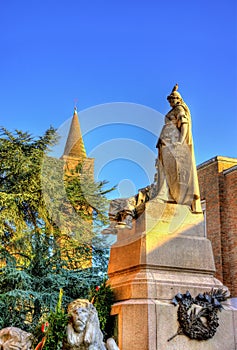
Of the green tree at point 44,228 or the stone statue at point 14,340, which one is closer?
the stone statue at point 14,340

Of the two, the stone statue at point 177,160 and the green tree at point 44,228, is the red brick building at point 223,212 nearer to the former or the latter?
the green tree at point 44,228

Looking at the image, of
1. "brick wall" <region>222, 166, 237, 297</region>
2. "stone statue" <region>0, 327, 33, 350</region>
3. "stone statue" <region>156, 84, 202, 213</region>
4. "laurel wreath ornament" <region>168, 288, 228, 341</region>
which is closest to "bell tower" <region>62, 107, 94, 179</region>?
"brick wall" <region>222, 166, 237, 297</region>

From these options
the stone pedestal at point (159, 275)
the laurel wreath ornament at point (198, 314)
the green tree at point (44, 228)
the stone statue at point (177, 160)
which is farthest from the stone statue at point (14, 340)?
the green tree at point (44, 228)

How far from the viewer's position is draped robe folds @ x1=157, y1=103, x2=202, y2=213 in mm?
9648

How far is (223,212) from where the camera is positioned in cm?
1995

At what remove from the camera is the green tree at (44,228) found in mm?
18062

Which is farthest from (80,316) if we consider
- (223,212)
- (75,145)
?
(75,145)

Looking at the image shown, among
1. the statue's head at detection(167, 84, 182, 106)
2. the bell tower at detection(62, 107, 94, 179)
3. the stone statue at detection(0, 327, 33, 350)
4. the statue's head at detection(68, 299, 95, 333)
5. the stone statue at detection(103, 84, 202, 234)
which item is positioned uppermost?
the bell tower at detection(62, 107, 94, 179)

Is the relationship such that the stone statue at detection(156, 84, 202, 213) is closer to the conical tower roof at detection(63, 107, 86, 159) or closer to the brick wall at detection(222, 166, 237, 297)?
the brick wall at detection(222, 166, 237, 297)

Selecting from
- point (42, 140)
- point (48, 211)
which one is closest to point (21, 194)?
point (48, 211)

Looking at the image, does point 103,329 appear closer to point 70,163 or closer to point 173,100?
point 173,100

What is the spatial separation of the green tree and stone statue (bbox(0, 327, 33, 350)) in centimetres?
1001

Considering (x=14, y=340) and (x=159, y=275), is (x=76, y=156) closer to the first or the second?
(x=159, y=275)

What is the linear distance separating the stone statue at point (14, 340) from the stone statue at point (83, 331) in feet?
2.36
